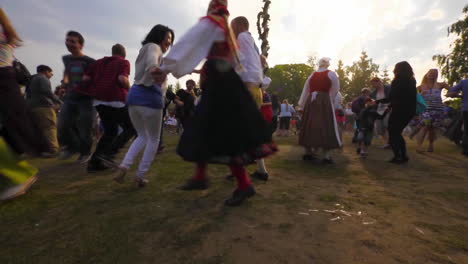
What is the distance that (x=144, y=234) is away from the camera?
6.21 ft

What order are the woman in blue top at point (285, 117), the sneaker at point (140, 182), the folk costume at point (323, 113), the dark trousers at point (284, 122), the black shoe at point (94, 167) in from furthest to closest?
the dark trousers at point (284, 122) → the woman in blue top at point (285, 117) → the folk costume at point (323, 113) → the black shoe at point (94, 167) → the sneaker at point (140, 182)

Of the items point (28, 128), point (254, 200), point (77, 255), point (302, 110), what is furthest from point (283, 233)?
point (302, 110)

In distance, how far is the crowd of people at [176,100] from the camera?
2189mm

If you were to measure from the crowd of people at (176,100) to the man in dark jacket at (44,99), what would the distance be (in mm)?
28

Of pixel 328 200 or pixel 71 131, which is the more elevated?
pixel 71 131

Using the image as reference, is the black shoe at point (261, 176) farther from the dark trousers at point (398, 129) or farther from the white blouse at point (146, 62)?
the dark trousers at point (398, 129)

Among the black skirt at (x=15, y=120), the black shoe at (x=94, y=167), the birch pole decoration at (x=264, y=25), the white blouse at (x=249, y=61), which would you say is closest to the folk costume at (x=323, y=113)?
the white blouse at (x=249, y=61)

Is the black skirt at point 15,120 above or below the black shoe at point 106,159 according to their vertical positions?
above

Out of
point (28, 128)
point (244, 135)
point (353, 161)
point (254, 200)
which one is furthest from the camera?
point (353, 161)

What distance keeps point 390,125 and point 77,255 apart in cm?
559

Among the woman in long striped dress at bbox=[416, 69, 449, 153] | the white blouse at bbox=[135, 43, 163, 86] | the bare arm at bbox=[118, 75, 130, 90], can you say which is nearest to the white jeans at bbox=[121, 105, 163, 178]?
the white blouse at bbox=[135, 43, 163, 86]

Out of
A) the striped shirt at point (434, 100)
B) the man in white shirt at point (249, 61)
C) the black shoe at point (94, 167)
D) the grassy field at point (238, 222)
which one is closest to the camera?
the grassy field at point (238, 222)

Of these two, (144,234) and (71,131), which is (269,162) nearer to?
(144,234)

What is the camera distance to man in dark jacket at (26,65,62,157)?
5.02 m
